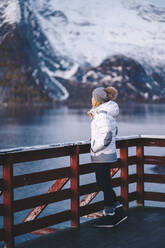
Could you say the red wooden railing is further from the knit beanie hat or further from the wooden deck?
the knit beanie hat

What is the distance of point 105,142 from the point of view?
605cm

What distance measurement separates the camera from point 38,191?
24.1m

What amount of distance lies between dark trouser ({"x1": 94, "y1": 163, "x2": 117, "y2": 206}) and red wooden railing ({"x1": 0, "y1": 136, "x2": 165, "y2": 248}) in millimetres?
374

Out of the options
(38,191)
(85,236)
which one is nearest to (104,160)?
(85,236)

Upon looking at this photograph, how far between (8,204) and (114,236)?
4.66 ft

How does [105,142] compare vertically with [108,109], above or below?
below

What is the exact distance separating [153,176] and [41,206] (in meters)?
2.12

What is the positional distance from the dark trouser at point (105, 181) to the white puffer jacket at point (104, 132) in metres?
0.12

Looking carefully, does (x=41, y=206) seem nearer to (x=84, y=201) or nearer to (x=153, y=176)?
(x=84, y=201)

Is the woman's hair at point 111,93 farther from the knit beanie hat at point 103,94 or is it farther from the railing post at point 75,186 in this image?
the railing post at point 75,186

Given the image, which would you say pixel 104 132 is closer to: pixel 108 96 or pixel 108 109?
pixel 108 109

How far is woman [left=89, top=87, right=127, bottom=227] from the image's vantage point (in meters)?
6.09

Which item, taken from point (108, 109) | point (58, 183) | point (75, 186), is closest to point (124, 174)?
point (75, 186)

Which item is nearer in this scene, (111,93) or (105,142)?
(105,142)
